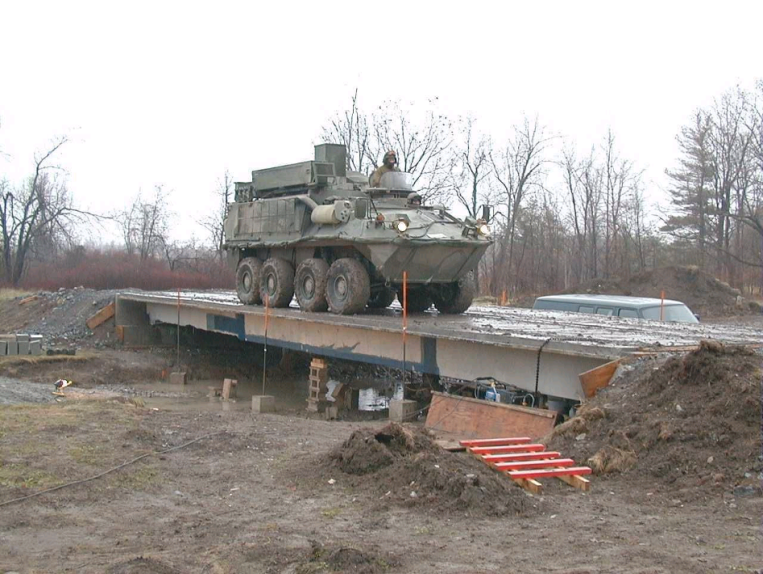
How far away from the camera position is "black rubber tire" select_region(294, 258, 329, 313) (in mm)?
18406

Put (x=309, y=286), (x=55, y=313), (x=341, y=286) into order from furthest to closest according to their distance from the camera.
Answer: (x=55, y=313) → (x=309, y=286) → (x=341, y=286)

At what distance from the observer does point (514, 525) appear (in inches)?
264

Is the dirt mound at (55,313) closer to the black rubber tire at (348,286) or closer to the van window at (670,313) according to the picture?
the black rubber tire at (348,286)

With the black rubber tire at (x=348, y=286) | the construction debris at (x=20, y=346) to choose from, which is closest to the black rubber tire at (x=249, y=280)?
the black rubber tire at (x=348, y=286)

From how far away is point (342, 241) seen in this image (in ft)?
57.3

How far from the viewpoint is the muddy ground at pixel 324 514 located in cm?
588

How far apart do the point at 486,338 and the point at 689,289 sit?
21.3m

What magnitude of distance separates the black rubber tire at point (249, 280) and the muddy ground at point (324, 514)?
1082cm

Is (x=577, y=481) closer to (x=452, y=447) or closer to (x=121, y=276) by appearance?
(x=452, y=447)

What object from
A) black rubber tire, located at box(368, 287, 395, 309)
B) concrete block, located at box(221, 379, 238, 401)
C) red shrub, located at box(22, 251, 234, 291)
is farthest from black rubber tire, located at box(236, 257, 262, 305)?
red shrub, located at box(22, 251, 234, 291)

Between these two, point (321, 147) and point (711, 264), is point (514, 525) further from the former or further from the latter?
point (711, 264)

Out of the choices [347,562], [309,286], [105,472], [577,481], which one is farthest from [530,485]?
[309,286]

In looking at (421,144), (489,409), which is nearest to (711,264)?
(421,144)

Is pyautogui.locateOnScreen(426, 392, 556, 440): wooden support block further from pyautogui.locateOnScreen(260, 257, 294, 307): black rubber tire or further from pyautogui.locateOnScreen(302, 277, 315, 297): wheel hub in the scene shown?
pyautogui.locateOnScreen(260, 257, 294, 307): black rubber tire
